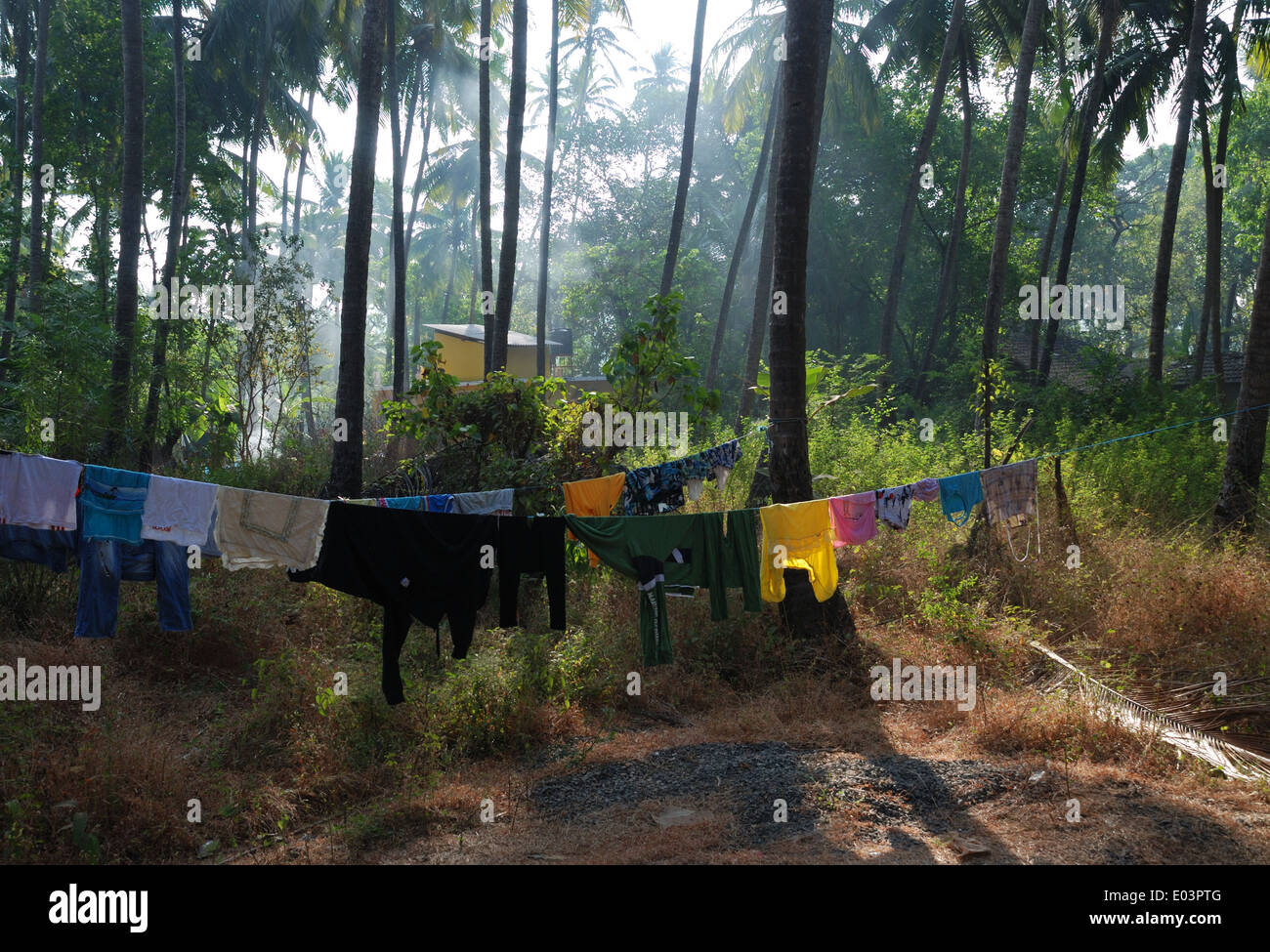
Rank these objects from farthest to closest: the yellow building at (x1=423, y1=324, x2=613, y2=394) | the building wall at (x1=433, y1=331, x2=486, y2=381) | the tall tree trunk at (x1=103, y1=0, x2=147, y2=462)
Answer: the building wall at (x1=433, y1=331, x2=486, y2=381)
the yellow building at (x1=423, y1=324, x2=613, y2=394)
the tall tree trunk at (x1=103, y1=0, x2=147, y2=462)

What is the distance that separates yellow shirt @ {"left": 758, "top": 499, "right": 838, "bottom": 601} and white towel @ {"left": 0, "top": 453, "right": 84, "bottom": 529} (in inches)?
223

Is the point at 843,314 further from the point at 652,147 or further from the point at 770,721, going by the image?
the point at 770,721

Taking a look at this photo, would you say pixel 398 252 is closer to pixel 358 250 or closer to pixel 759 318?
pixel 759 318

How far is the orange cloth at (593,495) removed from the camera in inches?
357

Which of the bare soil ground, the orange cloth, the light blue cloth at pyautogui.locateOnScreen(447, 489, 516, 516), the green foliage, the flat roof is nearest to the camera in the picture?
the bare soil ground

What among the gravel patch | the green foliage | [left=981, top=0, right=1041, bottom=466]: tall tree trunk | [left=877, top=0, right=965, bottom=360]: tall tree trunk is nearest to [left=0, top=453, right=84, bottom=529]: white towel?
the gravel patch

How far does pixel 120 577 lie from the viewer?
7148 mm

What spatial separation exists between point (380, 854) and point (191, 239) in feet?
56.5

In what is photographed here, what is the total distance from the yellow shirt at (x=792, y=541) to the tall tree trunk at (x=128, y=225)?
9.62 metres

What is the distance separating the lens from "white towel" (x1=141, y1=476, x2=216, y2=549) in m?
6.68

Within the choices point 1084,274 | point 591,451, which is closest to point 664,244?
point 1084,274

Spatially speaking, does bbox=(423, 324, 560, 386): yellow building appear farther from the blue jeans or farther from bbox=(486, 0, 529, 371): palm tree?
the blue jeans

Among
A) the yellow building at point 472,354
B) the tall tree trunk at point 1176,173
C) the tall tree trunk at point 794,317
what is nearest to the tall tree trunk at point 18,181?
the yellow building at point 472,354

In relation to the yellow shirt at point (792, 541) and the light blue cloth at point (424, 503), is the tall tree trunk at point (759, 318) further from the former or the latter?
the light blue cloth at point (424, 503)
